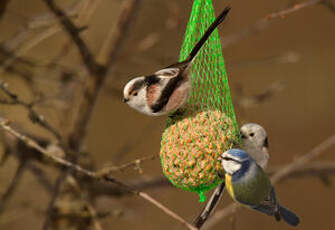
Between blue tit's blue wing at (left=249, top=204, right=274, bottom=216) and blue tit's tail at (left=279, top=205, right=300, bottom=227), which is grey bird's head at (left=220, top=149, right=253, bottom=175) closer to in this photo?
blue tit's blue wing at (left=249, top=204, right=274, bottom=216)

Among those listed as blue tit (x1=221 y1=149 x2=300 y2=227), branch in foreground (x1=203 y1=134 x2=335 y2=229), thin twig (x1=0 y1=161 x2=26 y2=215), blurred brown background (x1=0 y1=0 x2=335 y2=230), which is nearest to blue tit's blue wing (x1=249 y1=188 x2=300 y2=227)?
blue tit (x1=221 y1=149 x2=300 y2=227)

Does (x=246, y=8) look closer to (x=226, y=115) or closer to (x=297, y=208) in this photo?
(x=297, y=208)

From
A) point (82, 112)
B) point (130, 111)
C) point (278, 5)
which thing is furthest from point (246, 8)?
point (82, 112)

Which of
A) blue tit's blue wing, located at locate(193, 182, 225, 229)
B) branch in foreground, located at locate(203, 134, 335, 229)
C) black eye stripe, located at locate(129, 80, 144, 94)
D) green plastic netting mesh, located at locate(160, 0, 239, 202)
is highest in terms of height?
black eye stripe, located at locate(129, 80, 144, 94)

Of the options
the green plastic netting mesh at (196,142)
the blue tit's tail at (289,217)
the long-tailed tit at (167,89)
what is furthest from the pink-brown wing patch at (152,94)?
the blue tit's tail at (289,217)

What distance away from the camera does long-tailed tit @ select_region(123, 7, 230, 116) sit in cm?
224

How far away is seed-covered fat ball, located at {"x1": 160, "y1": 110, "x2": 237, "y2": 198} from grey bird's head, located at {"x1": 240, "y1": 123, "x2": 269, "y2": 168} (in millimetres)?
178

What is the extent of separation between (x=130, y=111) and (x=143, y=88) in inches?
140

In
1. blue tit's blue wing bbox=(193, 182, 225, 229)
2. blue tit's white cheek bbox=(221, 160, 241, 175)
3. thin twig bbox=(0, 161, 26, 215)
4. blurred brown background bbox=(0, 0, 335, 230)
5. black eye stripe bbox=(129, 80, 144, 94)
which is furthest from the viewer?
blurred brown background bbox=(0, 0, 335, 230)

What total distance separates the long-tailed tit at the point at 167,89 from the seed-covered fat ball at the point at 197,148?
0.11 meters

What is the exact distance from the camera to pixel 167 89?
2270 millimetres

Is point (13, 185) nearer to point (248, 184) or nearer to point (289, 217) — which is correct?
point (248, 184)

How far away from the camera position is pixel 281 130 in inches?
233

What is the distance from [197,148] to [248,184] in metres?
0.31
